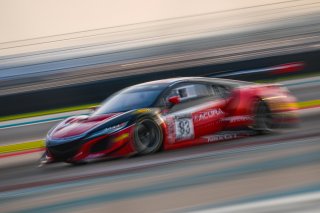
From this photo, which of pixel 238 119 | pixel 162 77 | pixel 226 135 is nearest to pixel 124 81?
pixel 162 77

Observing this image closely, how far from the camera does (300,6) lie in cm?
1933

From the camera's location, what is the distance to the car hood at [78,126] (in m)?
8.45

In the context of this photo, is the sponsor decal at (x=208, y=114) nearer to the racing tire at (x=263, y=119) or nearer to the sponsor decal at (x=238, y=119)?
the sponsor decal at (x=238, y=119)

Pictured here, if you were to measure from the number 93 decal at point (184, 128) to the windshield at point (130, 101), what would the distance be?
0.44 metres

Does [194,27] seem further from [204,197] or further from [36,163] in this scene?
[204,197]

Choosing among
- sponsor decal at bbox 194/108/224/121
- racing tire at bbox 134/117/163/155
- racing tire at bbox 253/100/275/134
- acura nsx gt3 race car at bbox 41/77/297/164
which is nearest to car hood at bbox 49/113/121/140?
acura nsx gt3 race car at bbox 41/77/297/164

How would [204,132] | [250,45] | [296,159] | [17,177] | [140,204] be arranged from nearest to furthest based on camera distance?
[140,204] → [296,159] → [17,177] → [204,132] → [250,45]

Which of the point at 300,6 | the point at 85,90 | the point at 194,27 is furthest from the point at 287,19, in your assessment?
the point at 85,90

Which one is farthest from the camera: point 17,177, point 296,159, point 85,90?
point 85,90

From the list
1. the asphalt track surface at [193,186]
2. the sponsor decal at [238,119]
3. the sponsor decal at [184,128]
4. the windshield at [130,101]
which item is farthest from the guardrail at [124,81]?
the asphalt track surface at [193,186]

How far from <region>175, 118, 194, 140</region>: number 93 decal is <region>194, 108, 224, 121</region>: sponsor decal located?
125 millimetres

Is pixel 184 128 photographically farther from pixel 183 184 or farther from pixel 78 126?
pixel 183 184

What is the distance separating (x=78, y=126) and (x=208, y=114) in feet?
5.67

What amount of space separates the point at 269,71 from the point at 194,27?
3.90m
